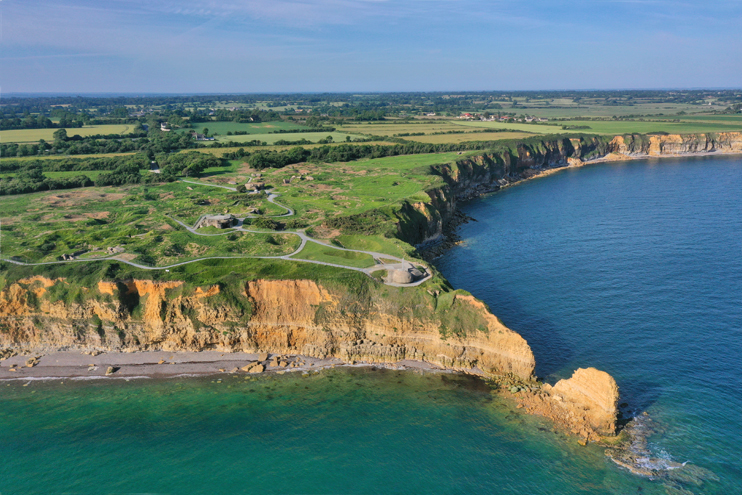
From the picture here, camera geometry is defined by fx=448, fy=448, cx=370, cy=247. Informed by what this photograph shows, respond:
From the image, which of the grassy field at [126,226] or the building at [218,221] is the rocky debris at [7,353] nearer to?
the grassy field at [126,226]

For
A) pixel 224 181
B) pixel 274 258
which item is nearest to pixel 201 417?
pixel 274 258

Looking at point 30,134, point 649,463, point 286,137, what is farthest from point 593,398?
point 30,134

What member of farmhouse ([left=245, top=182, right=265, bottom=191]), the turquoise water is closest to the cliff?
the turquoise water

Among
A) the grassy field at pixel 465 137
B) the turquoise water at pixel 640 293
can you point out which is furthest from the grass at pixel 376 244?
the grassy field at pixel 465 137

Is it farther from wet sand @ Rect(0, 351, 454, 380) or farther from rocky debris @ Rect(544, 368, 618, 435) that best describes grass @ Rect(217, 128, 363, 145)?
rocky debris @ Rect(544, 368, 618, 435)

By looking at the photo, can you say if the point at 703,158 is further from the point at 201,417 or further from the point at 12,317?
the point at 12,317
